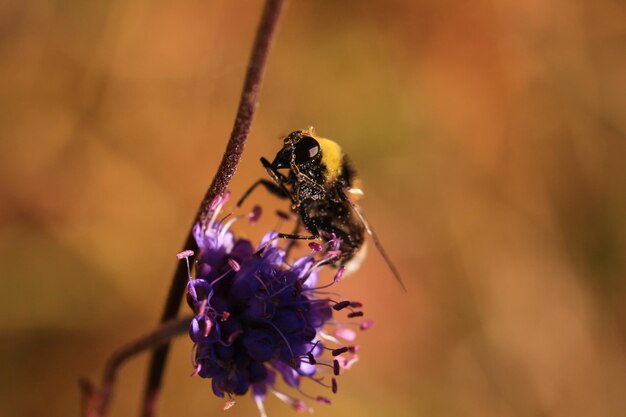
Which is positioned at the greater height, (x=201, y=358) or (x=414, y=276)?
(x=201, y=358)

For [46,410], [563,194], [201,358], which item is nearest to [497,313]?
[563,194]

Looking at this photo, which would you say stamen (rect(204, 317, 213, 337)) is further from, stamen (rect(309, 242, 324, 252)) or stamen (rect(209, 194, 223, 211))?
stamen (rect(309, 242, 324, 252))

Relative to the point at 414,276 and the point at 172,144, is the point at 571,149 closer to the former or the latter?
the point at 414,276

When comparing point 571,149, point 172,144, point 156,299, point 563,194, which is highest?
point 571,149

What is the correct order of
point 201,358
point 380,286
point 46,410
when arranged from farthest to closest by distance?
point 380,286 < point 46,410 < point 201,358

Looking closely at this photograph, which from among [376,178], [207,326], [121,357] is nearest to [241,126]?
[207,326]

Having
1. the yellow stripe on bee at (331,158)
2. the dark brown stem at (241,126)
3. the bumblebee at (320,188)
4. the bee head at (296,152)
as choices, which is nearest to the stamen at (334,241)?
the bumblebee at (320,188)

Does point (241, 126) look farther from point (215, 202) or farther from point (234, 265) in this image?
point (234, 265)

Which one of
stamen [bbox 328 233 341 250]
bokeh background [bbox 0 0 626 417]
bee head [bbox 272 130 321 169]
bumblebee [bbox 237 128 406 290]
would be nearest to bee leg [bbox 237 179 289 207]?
bumblebee [bbox 237 128 406 290]
